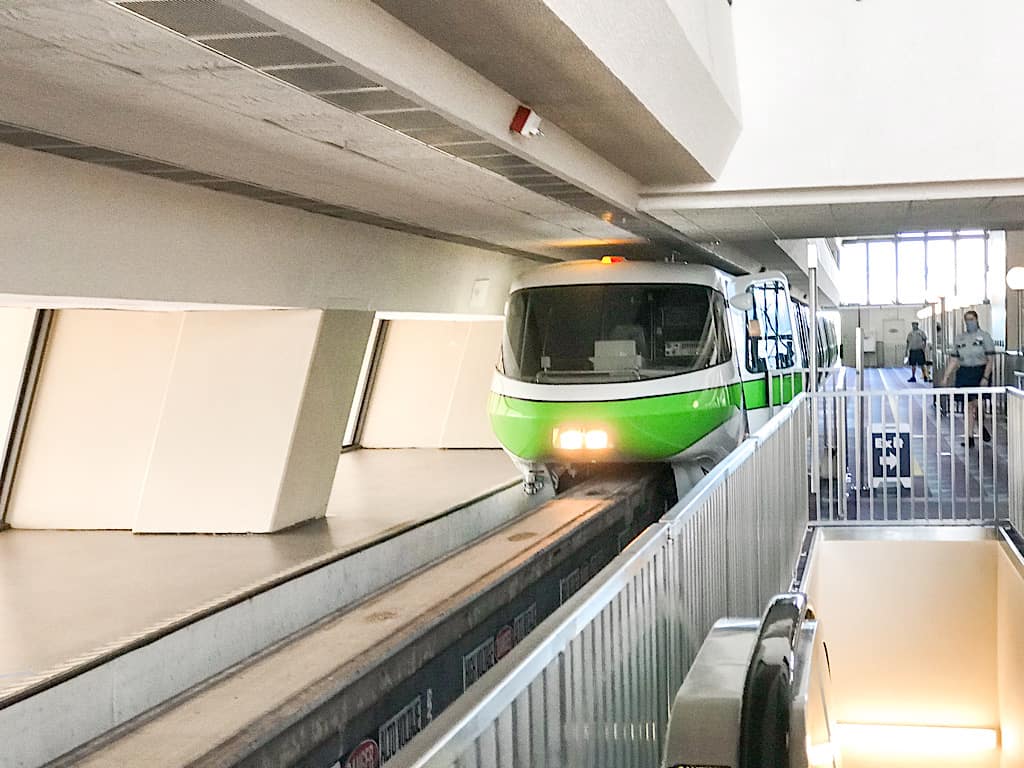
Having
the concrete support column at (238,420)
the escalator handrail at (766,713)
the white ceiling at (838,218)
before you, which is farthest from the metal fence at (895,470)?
the escalator handrail at (766,713)

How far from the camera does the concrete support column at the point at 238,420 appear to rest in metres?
11.0

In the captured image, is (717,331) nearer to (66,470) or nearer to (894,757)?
(894,757)

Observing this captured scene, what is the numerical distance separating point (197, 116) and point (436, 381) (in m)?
14.0

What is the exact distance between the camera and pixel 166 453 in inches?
441

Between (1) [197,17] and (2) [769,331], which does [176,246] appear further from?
(2) [769,331]

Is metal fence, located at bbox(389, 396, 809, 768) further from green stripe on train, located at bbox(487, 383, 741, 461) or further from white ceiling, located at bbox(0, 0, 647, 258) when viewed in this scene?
green stripe on train, located at bbox(487, 383, 741, 461)

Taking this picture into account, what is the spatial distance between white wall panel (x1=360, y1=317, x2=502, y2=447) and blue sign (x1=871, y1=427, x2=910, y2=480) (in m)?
8.10

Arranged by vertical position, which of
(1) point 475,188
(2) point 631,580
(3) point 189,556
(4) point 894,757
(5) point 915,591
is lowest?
(4) point 894,757

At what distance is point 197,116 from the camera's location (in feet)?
20.6

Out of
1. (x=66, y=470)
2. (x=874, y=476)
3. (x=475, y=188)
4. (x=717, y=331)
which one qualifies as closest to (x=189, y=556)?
(x=66, y=470)

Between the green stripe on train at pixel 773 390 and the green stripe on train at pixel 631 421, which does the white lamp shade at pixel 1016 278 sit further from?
the green stripe on train at pixel 631 421

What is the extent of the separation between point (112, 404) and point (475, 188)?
4.75m

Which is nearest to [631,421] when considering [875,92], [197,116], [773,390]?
[875,92]

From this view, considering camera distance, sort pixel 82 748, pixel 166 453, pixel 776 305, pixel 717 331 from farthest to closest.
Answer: pixel 776 305 → pixel 717 331 → pixel 166 453 → pixel 82 748
